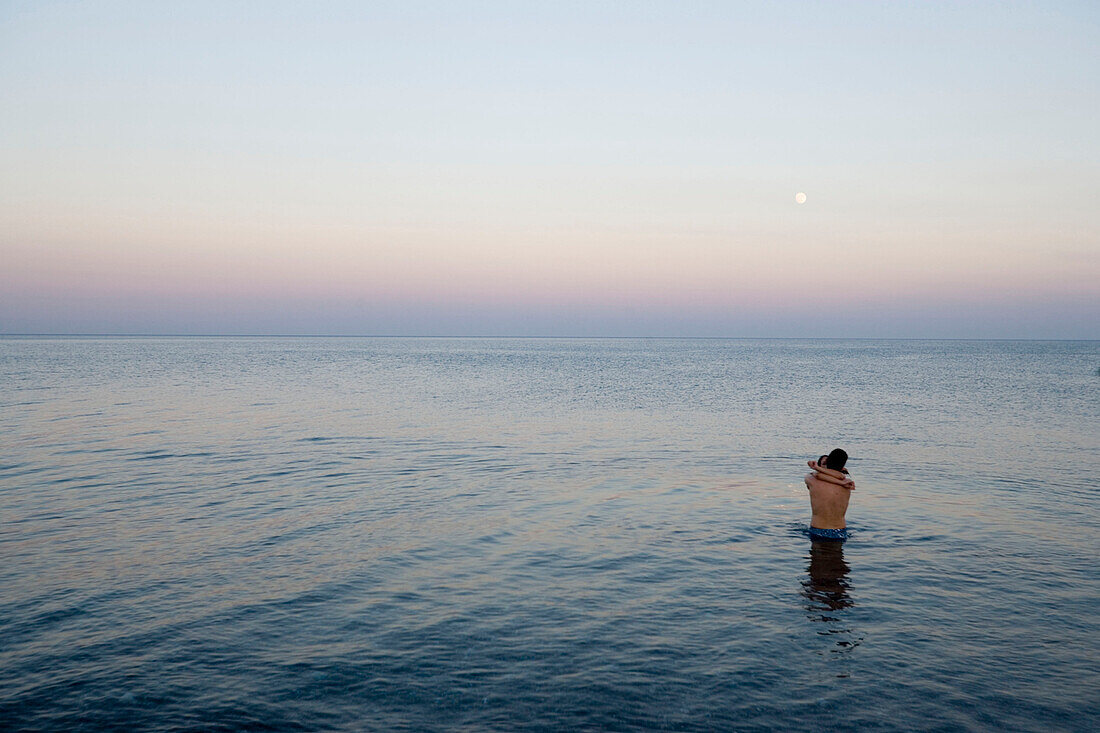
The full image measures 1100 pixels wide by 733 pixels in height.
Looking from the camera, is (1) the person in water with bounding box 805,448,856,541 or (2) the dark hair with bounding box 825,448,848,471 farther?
(1) the person in water with bounding box 805,448,856,541

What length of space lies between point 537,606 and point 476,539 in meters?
4.63

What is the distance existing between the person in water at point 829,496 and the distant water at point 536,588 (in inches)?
19.6

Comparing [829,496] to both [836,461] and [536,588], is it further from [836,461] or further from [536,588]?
[536,588]

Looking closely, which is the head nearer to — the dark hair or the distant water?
the dark hair

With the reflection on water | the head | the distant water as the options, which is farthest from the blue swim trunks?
the head

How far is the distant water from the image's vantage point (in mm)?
9414

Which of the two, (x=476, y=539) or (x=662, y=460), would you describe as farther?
(x=662, y=460)

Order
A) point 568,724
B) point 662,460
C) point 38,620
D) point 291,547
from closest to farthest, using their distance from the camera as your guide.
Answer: point 568,724 < point 38,620 < point 291,547 < point 662,460

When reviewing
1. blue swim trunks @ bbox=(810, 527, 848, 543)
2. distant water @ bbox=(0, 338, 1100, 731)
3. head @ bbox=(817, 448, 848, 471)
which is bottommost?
distant water @ bbox=(0, 338, 1100, 731)

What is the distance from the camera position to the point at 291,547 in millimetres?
16297

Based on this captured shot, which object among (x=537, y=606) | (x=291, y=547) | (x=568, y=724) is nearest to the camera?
(x=568, y=724)

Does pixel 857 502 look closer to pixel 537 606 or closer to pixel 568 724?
pixel 537 606

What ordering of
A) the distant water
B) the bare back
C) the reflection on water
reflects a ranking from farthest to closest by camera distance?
the bare back → the reflection on water → the distant water

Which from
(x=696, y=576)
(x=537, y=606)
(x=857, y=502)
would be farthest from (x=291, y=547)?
(x=857, y=502)
